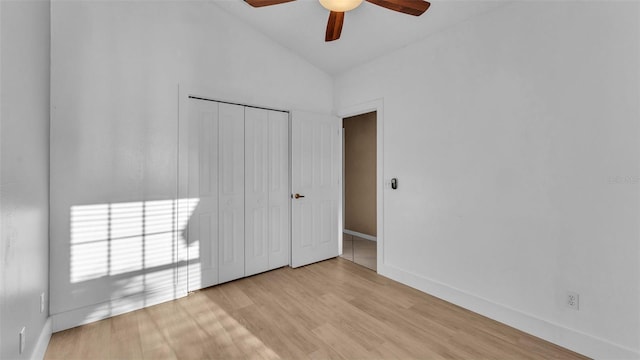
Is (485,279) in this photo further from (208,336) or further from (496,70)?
(208,336)

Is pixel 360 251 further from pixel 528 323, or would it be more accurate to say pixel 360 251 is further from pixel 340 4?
pixel 340 4

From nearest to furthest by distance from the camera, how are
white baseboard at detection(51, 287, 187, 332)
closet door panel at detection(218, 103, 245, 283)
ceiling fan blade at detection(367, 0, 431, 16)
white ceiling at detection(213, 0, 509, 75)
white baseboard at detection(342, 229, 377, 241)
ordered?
ceiling fan blade at detection(367, 0, 431, 16) → white baseboard at detection(51, 287, 187, 332) → white ceiling at detection(213, 0, 509, 75) → closet door panel at detection(218, 103, 245, 283) → white baseboard at detection(342, 229, 377, 241)

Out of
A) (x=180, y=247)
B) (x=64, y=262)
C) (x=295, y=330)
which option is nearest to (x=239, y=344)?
(x=295, y=330)

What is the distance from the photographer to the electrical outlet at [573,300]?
1993mm

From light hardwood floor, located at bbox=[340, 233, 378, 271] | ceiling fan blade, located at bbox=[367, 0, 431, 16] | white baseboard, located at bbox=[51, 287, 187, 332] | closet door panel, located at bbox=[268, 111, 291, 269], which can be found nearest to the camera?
ceiling fan blade, located at bbox=[367, 0, 431, 16]

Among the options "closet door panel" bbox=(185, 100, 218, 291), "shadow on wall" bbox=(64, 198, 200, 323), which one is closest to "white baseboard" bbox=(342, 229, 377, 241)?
"closet door panel" bbox=(185, 100, 218, 291)

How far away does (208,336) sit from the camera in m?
2.14

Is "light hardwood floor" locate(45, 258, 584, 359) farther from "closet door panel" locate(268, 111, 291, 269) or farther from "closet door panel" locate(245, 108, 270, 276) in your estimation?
"closet door panel" locate(268, 111, 291, 269)

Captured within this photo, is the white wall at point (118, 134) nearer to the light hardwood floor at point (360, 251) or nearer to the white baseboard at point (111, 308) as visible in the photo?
the white baseboard at point (111, 308)

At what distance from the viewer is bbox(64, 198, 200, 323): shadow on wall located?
7.60ft

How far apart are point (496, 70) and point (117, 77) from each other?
130 inches

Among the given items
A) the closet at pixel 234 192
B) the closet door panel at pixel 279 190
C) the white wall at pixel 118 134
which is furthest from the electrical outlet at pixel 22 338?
the closet door panel at pixel 279 190

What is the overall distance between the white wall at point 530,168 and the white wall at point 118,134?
7.59 feet

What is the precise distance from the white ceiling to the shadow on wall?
83.7 inches
